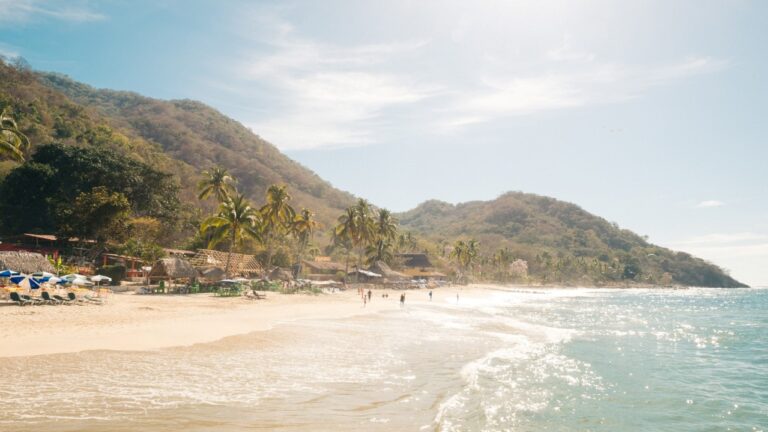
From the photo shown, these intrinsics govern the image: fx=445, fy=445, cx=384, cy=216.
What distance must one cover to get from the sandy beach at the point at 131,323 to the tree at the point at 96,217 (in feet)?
47.6

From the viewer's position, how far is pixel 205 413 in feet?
29.0

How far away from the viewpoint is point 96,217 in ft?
128

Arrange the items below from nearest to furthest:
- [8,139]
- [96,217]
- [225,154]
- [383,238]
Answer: [8,139], [96,217], [383,238], [225,154]

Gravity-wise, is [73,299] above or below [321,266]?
below

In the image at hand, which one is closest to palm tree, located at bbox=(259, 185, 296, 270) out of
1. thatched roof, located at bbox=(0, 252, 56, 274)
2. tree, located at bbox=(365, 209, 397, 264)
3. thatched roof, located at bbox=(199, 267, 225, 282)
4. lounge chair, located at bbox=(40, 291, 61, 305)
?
thatched roof, located at bbox=(199, 267, 225, 282)

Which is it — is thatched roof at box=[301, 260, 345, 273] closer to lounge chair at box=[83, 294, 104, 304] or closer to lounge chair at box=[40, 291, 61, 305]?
lounge chair at box=[83, 294, 104, 304]

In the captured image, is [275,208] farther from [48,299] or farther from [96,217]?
[48,299]

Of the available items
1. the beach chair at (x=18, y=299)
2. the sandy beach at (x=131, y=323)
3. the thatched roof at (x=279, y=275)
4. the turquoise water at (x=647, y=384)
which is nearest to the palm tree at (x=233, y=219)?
the thatched roof at (x=279, y=275)

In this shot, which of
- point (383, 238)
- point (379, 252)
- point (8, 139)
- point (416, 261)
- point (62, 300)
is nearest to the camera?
point (62, 300)

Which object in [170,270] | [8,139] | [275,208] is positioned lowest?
[170,270]

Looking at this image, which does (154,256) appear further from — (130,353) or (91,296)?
(130,353)

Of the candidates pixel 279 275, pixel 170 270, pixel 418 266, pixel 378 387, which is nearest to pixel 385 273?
pixel 279 275

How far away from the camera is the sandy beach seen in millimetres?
14445

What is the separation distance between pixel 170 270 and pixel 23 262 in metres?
9.35
